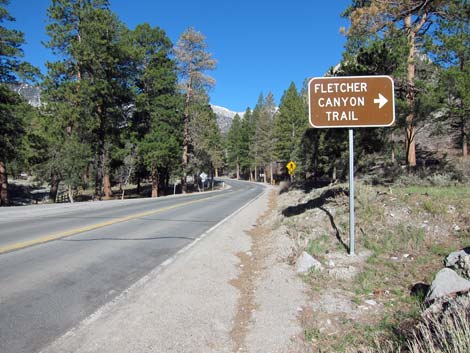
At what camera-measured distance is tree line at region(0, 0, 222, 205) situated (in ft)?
80.0

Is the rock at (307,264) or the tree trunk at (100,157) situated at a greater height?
the tree trunk at (100,157)

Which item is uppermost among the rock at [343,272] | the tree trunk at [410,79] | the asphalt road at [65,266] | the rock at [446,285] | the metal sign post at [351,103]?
the tree trunk at [410,79]

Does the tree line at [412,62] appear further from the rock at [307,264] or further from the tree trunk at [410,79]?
the rock at [307,264]

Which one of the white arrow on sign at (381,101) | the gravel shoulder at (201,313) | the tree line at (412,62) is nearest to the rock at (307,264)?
the gravel shoulder at (201,313)

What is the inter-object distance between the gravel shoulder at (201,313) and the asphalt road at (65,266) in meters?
0.33

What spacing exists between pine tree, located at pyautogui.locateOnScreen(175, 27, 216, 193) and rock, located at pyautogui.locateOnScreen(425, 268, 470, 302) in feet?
119

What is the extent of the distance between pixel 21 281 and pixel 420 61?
16412 millimetres

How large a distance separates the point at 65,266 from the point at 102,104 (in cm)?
2678

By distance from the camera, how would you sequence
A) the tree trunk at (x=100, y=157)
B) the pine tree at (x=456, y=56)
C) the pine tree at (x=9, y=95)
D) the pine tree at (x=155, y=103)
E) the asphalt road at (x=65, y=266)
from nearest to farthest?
the asphalt road at (x=65, y=266), the pine tree at (x=456, y=56), the pine tree at (x=9, y=95), the tree trunk at (x=100, y=157), the pine tree at (x=155, y=103)

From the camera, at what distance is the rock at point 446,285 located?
3672mm

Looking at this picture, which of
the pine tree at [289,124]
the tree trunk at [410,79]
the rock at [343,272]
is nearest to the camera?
the rock at [343,272]

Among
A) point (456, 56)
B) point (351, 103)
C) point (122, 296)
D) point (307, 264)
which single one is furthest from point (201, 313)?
point (456, 56)

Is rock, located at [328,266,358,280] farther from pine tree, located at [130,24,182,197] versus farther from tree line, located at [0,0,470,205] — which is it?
pine tree, located at [130,24,182,197]

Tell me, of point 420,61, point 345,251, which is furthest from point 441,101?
point 345,251
